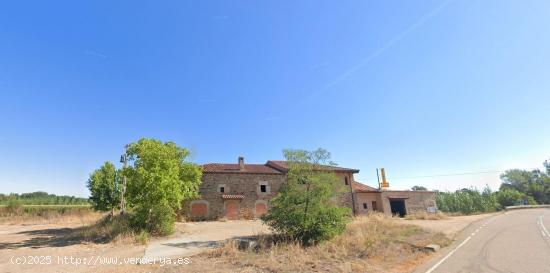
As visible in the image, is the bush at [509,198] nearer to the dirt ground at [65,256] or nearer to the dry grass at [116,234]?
the dry grass at [116,234]

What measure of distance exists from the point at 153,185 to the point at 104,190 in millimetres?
13759

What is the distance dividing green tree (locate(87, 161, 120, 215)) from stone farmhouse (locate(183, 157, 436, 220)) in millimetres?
6424

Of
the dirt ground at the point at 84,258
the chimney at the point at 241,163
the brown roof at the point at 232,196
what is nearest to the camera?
the dirt ground at the point at 84,258

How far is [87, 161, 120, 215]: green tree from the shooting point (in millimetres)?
25020

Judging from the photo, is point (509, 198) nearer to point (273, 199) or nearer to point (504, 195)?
point (504, 195)

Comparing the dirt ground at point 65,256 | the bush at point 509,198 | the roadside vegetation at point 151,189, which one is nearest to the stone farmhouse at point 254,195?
the roadside vegetation at point 151,189

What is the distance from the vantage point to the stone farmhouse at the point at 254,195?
27234mm

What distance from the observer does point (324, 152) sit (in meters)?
14.3

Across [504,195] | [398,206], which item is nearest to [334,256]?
[398,206]

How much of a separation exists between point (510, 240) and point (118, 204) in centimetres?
2816

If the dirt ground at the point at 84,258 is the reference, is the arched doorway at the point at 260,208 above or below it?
above

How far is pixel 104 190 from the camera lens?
25.3m

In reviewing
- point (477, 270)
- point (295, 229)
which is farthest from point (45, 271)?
point (477, 270)

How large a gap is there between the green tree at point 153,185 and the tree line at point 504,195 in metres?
39.6
